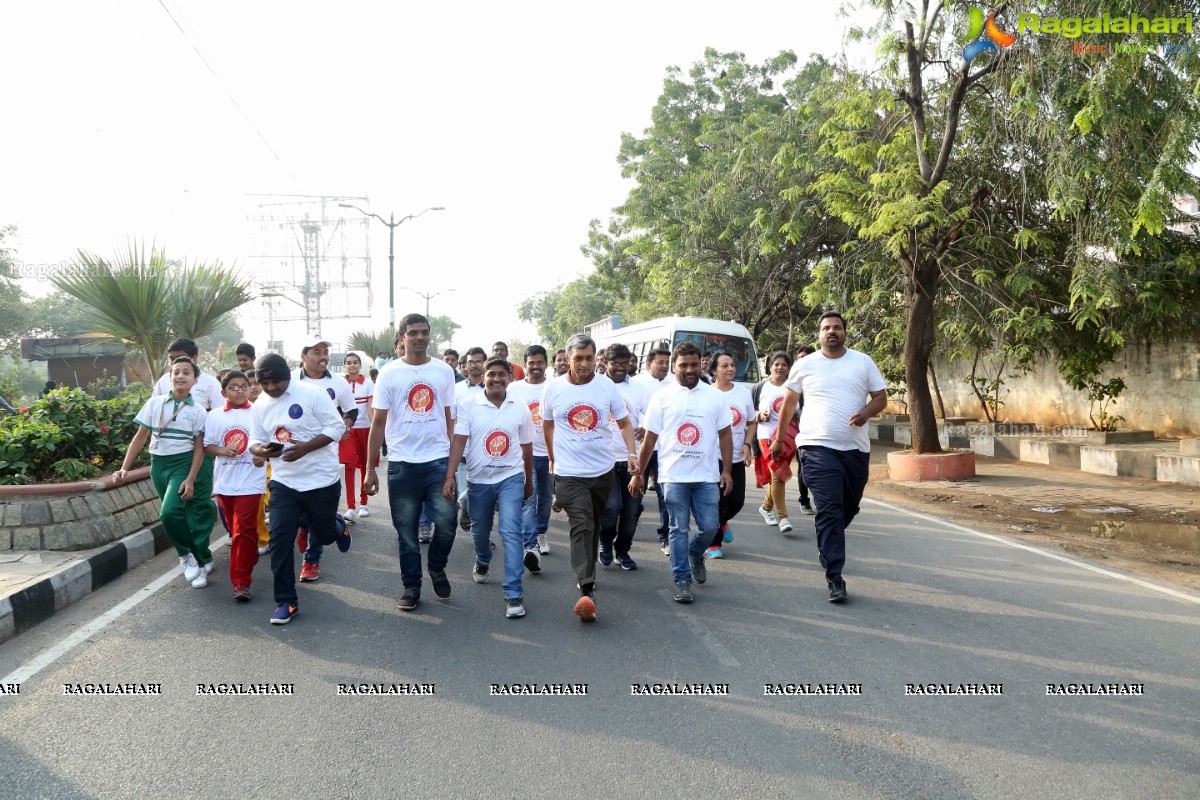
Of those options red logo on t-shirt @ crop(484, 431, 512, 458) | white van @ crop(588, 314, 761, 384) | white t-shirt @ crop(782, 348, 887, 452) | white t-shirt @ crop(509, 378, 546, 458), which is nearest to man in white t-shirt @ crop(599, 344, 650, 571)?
Answer: white t-shirt @ crop(509, 378, 546, 458)

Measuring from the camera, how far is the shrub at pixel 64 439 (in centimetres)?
679

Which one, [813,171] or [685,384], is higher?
[813,171]

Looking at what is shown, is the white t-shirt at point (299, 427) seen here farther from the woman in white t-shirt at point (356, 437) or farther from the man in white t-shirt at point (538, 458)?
the woman in white t-shirt at point (356, 437)

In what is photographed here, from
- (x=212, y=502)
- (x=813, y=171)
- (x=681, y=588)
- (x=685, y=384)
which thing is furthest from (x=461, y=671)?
(x=813, y=171)

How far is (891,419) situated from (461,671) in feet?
59.7

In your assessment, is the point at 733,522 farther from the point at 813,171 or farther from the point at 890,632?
the point at 813,171

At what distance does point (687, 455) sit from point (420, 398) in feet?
5.83

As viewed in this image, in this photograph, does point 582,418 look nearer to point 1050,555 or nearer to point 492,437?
point 492,437

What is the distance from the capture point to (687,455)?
555 centimetres

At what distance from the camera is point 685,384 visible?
223 inches

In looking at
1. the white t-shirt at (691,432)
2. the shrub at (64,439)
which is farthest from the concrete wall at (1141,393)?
the shrub at (64,439)

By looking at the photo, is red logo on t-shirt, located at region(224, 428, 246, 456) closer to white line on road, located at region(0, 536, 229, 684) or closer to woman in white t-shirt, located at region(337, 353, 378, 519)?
white line on road, located at region(0, 536, 229, 684)

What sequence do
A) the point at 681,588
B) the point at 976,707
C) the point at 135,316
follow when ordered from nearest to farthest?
the point at 976,707 < the point at 681,588 < the point at 135,316

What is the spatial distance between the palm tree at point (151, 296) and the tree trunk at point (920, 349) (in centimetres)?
977
